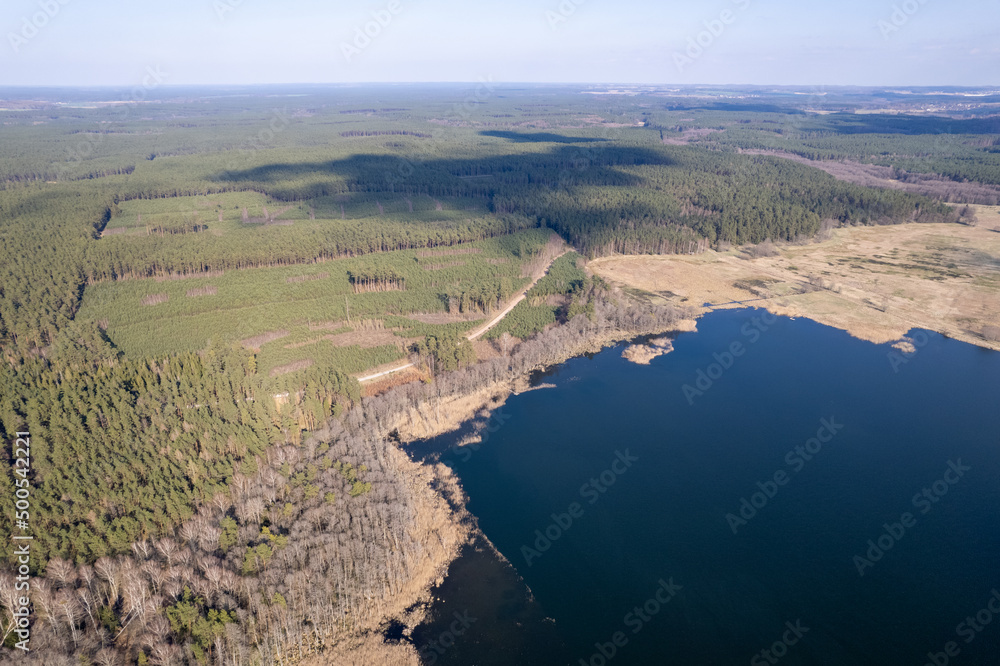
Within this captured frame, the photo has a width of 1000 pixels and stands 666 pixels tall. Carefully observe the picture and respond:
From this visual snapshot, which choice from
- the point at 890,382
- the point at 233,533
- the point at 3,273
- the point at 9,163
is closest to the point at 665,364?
the point at 890,382

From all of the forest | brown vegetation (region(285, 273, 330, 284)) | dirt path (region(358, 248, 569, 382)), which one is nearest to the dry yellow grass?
the forest

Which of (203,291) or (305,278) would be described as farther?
(305,278)

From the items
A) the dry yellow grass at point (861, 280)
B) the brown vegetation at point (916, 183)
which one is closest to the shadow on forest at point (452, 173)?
the dry yellow grass at point (861, 280)

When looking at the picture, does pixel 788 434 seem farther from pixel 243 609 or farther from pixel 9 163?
pixel 9 163

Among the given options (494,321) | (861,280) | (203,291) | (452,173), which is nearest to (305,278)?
(203,291)

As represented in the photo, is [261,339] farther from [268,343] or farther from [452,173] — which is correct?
[452,173]

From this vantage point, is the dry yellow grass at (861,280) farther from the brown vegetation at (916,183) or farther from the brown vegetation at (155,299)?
the brown vegetation at (155,299)

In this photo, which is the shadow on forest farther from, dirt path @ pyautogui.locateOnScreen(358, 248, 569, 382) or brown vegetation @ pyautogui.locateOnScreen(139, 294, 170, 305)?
brown vegetation @ pyautogui.locateOnScreen(139, 294, 170, 305)
